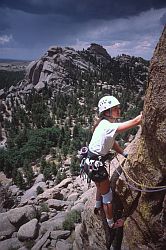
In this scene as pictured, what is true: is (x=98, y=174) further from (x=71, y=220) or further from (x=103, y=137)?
(x=71, y=220)

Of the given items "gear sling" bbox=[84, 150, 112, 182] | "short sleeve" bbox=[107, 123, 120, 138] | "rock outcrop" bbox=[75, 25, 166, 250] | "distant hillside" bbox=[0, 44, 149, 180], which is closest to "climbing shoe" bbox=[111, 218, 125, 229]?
"rock outcrop" bbox=[75, 25, 166, 250]

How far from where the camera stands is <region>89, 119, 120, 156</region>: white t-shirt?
6.14 meters

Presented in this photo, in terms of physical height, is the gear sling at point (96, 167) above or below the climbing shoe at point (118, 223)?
above

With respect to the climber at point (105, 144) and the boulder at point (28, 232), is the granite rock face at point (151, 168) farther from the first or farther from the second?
the boulder at point (28, 232)

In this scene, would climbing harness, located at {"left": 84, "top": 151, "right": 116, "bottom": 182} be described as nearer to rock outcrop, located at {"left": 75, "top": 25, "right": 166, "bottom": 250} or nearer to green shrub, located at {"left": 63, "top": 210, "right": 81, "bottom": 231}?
rock outcrop, located at {"left": 75, "top": 25, "right": 166, "bottom": 250}

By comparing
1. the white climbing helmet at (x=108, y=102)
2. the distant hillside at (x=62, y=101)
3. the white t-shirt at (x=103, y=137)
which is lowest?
the distant hillside at (x=62, y=101)

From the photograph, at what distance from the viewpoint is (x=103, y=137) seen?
6254 millimetres

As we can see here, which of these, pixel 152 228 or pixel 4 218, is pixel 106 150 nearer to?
pixel 152 228

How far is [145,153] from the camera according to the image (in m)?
6.29

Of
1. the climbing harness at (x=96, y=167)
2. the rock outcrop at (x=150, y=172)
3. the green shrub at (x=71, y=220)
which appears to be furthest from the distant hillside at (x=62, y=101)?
the climbing harness at (x=96, y=167)

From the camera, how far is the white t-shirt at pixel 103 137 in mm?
6141

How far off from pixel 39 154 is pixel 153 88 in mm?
57934

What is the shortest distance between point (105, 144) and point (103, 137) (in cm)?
19

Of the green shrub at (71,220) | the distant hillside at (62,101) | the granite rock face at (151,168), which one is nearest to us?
the granite rock face at (151,168)
